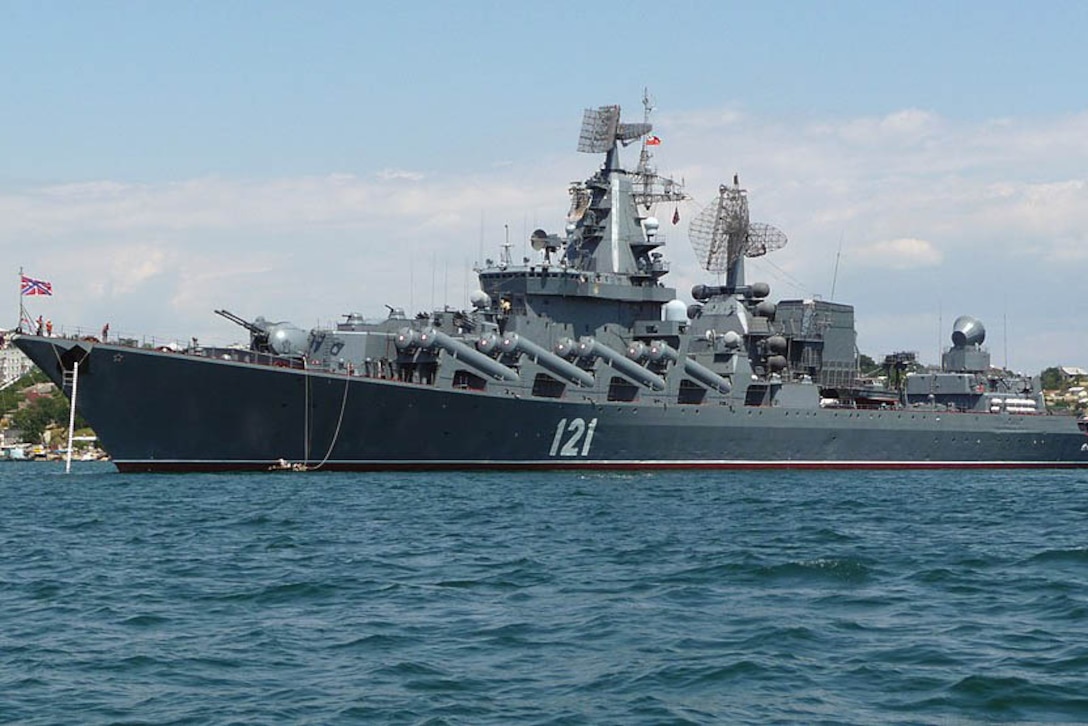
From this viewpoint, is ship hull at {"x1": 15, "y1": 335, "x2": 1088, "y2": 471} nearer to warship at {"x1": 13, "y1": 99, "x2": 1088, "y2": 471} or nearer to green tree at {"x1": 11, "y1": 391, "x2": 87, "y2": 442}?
warship at {"x1": 13, "y1": 99, "x2": 1088, "y2": 471}

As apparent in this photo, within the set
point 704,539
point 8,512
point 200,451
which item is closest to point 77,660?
point 704,539

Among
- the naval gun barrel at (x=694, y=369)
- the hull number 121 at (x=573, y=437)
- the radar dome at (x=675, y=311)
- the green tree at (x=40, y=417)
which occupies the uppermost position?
the radar dome at (x=675, y=311)

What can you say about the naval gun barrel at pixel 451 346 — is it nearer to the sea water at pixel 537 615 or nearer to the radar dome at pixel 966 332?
the sea water at pixel 537 615

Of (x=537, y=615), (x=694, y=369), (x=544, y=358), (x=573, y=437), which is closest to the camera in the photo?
(x=537, y=615)

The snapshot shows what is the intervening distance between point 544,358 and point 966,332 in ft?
88.8

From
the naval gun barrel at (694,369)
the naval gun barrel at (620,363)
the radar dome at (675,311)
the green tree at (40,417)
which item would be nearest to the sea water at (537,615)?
the naval gun barrel at (620,363)

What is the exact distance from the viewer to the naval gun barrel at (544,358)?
1722 inches

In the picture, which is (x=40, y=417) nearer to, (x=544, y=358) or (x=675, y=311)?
(x=675, y=311)

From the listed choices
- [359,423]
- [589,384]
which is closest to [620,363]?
[589,384]

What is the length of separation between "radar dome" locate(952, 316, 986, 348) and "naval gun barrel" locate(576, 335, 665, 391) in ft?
72.0

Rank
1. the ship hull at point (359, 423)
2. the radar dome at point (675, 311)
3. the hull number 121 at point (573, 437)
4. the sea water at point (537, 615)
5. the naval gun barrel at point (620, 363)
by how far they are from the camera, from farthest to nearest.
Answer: the radar dome at point (675, 311)
the naval gun barrel at point (620, 363)
the hull number 121 at point (573, 437)
the ship hull at point (359, 423)
the sea water at point (537, 615)

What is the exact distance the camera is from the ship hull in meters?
38.8

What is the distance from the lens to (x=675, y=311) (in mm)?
50844

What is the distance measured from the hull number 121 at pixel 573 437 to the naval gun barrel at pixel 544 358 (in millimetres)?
1489
